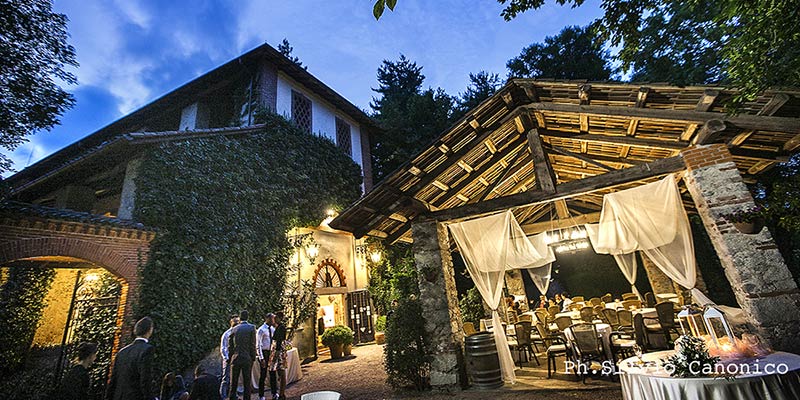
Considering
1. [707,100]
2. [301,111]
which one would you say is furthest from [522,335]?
[301,111]

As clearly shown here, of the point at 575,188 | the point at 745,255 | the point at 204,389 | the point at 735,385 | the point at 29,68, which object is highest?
the point at 29,68

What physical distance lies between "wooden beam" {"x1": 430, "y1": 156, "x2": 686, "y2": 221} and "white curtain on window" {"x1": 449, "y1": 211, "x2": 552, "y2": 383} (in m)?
0.20

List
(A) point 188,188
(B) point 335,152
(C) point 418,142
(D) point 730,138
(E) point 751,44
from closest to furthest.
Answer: (E) point 751,44, (D) point 730,138, (A) point 188,188, (B) point 335,152, (C) point 418,142

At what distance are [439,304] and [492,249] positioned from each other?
1.54 m

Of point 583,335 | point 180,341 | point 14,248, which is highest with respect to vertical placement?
point 14,248

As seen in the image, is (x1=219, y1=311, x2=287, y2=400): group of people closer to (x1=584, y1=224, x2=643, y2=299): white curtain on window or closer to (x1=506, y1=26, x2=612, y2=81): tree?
(x1=584, y1=224, x2=643, y2=299): white curtain on window

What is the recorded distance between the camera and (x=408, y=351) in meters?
6.27

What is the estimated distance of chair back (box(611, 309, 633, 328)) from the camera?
7398mm

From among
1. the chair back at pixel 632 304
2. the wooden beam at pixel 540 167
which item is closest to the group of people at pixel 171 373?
the wooden beam at pixel 540 167

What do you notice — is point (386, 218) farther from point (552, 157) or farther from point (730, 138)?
point (730, 138)

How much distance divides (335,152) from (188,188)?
20.5 feet

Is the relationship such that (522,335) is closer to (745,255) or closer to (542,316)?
(542,316)

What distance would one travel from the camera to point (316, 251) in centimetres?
1191

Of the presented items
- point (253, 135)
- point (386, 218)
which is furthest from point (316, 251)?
point (386, 218)
